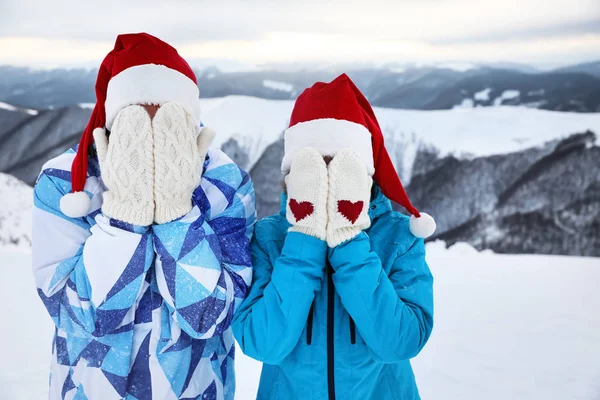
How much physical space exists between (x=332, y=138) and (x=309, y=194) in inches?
4.5

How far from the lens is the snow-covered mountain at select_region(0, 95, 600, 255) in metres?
2.97

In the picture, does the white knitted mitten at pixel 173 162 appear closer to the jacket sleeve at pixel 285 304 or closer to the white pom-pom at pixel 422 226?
the jacket sleeve at pixel 285 304

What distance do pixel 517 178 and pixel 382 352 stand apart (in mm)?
2488

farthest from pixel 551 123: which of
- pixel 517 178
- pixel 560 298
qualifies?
pixel 560 298

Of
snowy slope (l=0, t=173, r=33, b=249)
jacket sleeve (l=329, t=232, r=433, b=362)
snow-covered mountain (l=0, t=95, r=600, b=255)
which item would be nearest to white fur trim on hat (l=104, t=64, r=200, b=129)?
jacket sleeve (l=329, t=232, r=433, b=362)

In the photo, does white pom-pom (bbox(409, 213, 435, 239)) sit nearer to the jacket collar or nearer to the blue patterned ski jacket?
the jacket collar

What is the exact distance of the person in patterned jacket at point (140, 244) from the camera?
801 millimetres

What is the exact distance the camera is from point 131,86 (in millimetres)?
840

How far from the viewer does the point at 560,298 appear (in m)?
2.41

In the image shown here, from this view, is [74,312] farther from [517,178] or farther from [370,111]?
[517,178]

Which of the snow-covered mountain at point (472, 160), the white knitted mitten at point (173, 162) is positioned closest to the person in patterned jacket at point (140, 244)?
the white knitted mitten at point (173, 162)

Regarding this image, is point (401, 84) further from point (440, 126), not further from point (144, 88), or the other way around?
point (144, 88)

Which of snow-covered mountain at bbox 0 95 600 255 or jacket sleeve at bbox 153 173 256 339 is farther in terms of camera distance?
snow-covered mountain at bbox 0 95 600 255

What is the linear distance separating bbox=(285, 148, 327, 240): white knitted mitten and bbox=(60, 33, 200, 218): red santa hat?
0.22 meters
